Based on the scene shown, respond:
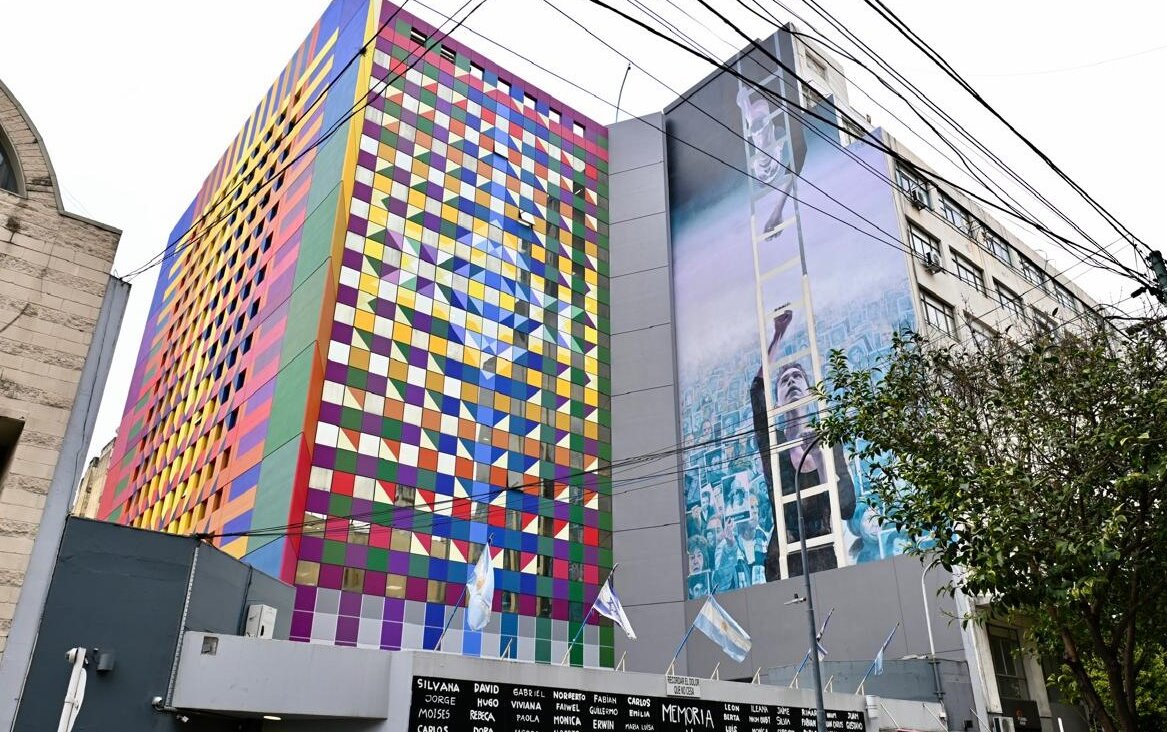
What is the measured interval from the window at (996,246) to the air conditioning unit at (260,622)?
45.7 m

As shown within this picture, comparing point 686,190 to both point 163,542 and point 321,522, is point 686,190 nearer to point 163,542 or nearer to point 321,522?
point 321,522

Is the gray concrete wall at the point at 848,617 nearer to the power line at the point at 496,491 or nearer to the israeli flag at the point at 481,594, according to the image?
the power line at the point at 496,491

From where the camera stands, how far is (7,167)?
16.2m

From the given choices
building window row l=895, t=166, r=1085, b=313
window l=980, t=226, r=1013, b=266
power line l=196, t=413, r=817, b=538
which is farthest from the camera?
window l=980, t=226, r=1013, b=266

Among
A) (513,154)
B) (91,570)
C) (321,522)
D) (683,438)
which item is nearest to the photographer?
(91,570)

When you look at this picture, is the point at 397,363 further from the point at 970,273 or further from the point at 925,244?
the point at 970,273

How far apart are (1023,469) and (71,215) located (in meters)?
18.0

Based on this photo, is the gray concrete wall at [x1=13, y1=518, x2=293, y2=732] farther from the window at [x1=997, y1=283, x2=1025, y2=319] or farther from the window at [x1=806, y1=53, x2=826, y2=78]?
the window at [x1=806, y1=53, x2=826, y2=78]

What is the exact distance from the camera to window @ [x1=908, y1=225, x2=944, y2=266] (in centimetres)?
4494

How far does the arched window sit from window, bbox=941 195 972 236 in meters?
45.7

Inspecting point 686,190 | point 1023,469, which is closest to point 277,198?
point 686,190

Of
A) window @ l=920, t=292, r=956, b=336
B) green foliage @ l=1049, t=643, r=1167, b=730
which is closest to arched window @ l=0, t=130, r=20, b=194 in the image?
green foliage @ l=1049, t=643, r=1167, b=730

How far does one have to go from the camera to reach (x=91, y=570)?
17.2 m

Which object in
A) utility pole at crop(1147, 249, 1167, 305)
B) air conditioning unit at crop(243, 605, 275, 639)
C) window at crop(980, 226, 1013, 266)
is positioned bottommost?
air conditioning unit at crop(243, 605, 275, 639)
